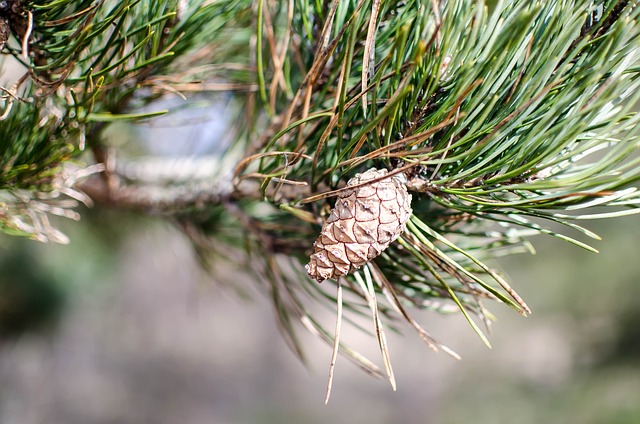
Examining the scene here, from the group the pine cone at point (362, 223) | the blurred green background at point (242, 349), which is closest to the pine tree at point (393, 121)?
the pine cone at point (362, 223)

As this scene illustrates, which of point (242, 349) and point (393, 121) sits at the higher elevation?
point (393, 121)

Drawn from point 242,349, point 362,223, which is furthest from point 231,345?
point 362,223

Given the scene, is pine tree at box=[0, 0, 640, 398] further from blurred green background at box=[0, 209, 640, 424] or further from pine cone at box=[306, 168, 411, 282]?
blurred green background at box=[0, 209, 640, 424]

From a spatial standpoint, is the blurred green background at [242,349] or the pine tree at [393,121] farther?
the blurred green background at [242,349]

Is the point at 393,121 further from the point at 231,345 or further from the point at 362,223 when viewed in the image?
the point at 231,345

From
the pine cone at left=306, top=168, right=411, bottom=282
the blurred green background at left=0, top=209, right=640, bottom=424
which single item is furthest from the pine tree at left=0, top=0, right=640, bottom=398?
the blurred green background at left=0, top=209, right=640, bottom=424

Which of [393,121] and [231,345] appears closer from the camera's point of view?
[393,121]

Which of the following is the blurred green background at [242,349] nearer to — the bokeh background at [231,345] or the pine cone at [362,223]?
the bokeh background at [231,345]

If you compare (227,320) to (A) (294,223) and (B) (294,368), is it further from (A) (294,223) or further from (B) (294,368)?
(A) (294,223)
